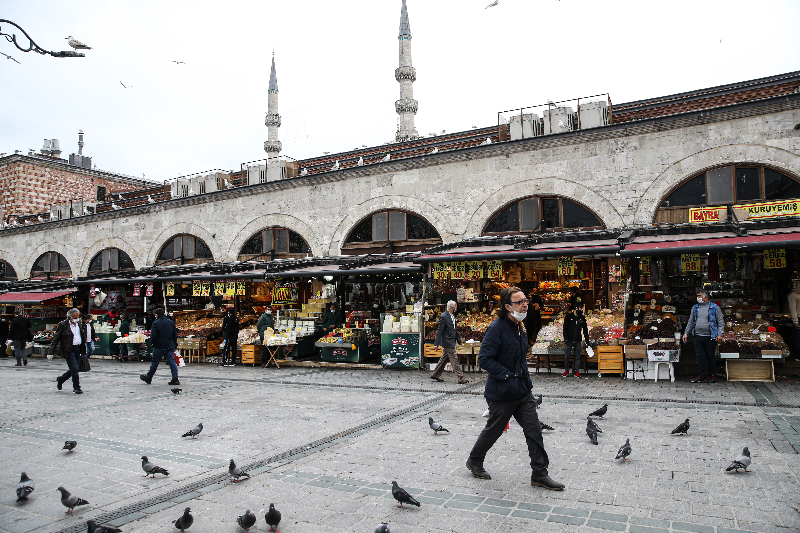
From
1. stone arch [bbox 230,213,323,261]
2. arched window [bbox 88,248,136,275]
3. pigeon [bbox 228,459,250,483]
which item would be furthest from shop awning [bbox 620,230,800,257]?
arched window [bbox 88,248,136,275]

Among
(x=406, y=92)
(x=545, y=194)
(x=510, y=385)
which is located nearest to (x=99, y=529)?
(x=510, y=385)

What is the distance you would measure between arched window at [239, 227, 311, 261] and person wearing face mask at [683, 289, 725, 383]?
12.3 metres

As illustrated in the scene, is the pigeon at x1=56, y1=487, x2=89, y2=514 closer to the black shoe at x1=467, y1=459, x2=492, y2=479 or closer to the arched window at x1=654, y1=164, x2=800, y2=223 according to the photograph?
the black shoe at x1=467, y1=459, x2=492, y2=479

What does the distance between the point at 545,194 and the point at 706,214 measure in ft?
12.8

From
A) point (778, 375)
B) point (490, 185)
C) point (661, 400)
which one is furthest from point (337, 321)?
point (778, 375)

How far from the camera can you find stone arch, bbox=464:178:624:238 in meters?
13.6

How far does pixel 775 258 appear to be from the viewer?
10.7 m

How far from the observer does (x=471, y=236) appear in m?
15.3

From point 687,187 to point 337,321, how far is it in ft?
33.0

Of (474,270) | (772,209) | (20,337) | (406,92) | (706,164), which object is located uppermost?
(406,92)

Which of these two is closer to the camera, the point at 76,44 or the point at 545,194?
the point at 76,44

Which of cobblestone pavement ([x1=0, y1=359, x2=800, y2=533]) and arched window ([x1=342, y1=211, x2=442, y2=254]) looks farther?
arched window ([x1=342, y1=211, x2=442, y2=254])

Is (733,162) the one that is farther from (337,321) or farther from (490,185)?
(337,321)

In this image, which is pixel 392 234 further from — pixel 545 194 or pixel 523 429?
pixel 523 429
